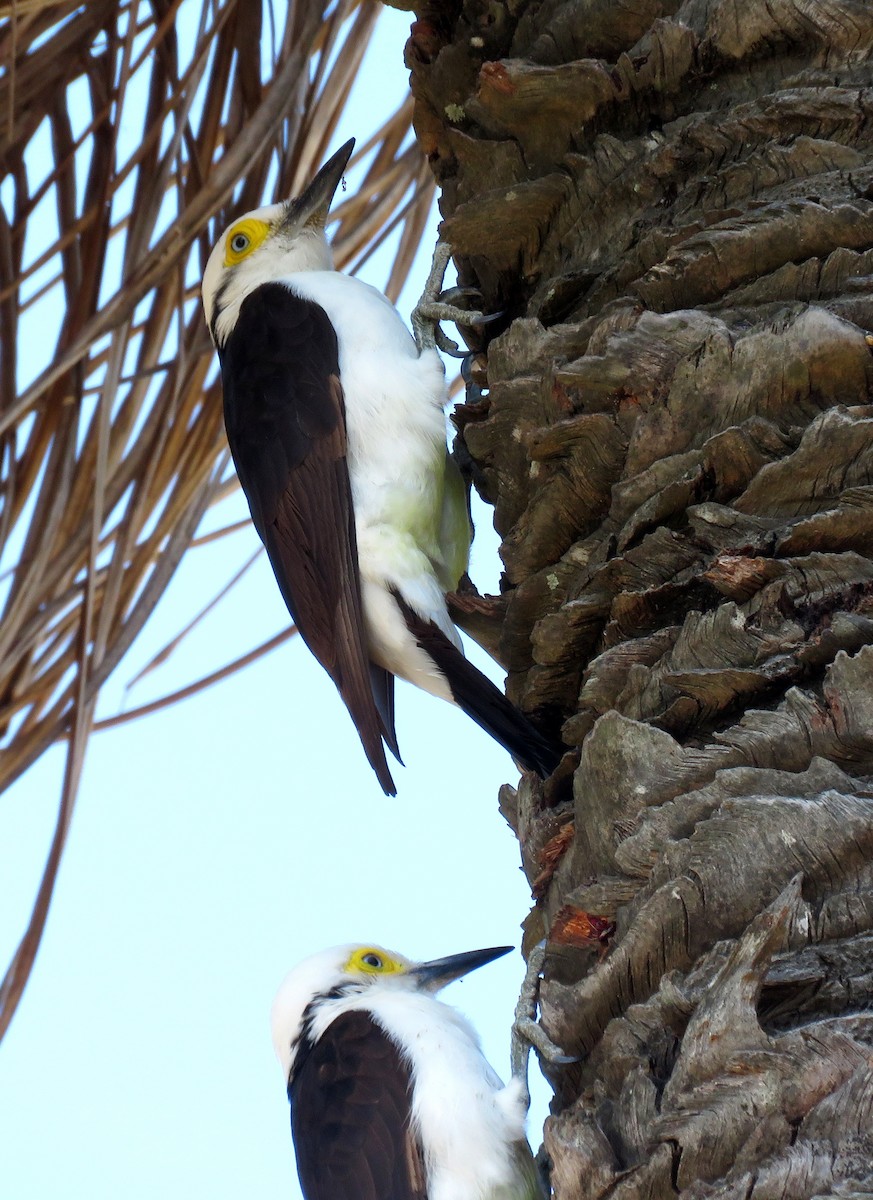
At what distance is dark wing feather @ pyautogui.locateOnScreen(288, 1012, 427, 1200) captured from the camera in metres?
2.84

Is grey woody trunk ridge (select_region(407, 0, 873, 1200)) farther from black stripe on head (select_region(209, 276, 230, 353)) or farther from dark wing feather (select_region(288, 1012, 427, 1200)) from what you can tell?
black stripe on head (select_region(209, 276, 230, 353))

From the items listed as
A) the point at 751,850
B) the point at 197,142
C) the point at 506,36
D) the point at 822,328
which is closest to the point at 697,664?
the point at 751,850

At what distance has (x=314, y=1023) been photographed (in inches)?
134

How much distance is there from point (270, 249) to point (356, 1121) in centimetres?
251

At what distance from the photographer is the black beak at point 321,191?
4.20 metres

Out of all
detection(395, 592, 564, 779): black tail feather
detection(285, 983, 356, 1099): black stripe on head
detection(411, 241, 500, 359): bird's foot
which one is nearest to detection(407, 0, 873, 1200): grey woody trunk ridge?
detection(395, 592, 564, 779): black tail feather

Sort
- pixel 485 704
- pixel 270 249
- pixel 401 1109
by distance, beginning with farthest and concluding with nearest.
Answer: pixel 270 249, pixel 485 704, pixel 401 1109

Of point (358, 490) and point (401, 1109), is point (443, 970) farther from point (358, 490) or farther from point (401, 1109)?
point (358, 490)

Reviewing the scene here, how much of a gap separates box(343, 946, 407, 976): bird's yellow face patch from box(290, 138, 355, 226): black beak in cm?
203

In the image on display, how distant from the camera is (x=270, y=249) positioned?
4.43m

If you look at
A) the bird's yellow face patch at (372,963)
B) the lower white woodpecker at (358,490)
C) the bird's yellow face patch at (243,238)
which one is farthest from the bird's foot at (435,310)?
the bird's yellow face patch at (372,963)

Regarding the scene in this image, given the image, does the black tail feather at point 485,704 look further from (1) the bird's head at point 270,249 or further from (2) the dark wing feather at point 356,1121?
(1) the bird's head at point 270,249

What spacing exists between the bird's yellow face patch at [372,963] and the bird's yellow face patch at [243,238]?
6.62 feet

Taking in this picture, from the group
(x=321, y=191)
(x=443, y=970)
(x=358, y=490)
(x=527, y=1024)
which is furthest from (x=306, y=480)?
(x=527, y=1024)
